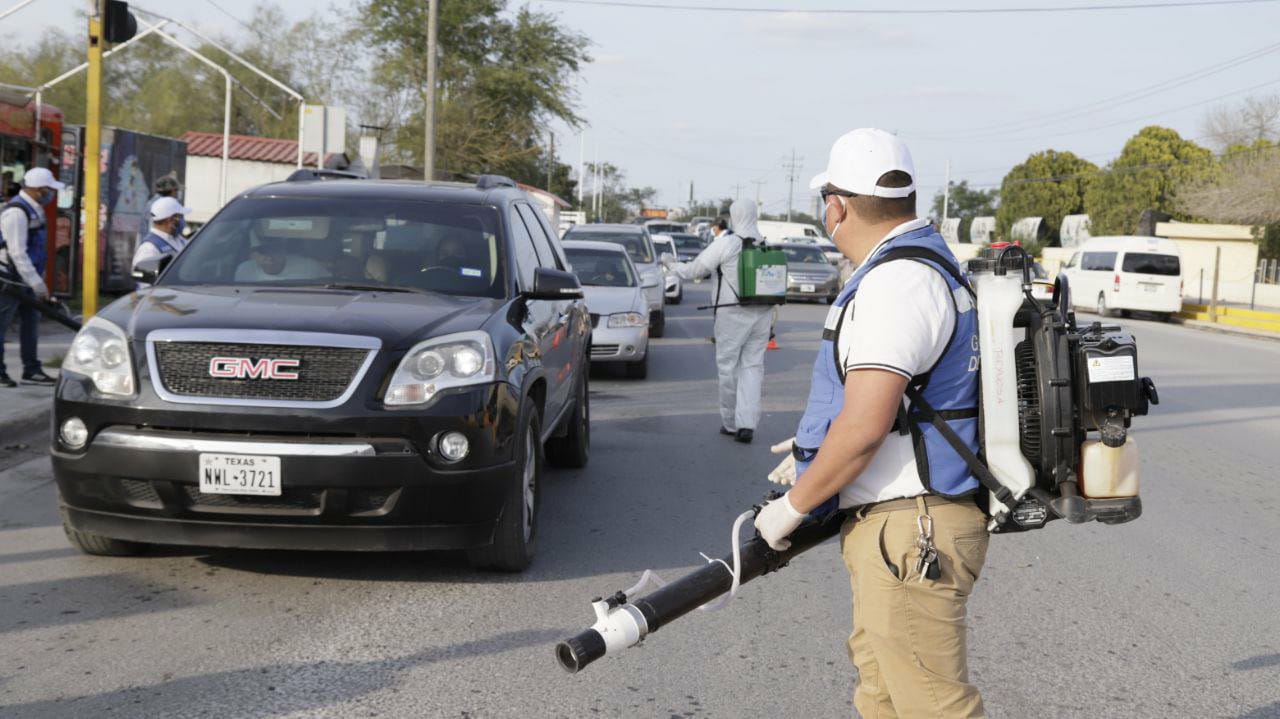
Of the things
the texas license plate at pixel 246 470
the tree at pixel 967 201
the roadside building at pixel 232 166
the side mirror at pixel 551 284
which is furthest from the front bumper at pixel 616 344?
the tree at pixel 967 201

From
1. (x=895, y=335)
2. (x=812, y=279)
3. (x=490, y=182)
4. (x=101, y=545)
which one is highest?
(x=490, y=182)

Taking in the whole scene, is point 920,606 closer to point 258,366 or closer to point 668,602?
point 668,602

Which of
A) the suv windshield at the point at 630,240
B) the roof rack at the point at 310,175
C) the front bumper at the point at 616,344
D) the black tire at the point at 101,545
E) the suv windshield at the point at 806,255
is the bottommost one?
the black tire at the point at 101,545

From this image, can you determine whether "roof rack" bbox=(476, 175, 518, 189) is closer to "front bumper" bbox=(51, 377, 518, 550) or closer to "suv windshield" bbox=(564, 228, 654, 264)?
"front bumper" bbox=(51, 377, 518, 550)

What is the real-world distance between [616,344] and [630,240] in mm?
7782

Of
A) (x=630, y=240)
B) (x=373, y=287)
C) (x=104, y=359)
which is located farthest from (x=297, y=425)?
(x=630, y=240)

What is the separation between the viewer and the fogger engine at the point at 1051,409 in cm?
285

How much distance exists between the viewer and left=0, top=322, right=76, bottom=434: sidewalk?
887cm

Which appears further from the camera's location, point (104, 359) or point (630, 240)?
point (630, 240)

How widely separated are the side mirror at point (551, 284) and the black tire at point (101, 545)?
222 cm

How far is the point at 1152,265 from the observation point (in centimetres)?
3167

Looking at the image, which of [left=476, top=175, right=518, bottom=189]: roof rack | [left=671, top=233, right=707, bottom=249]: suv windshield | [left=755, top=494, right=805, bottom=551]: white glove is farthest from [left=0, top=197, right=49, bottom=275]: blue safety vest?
[left=671, top=233, right=707, bottom=249]: suv windshield

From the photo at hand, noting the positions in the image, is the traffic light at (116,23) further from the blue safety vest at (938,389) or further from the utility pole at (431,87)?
the utility pole at (431,87)

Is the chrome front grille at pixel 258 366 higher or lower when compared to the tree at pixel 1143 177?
lower
